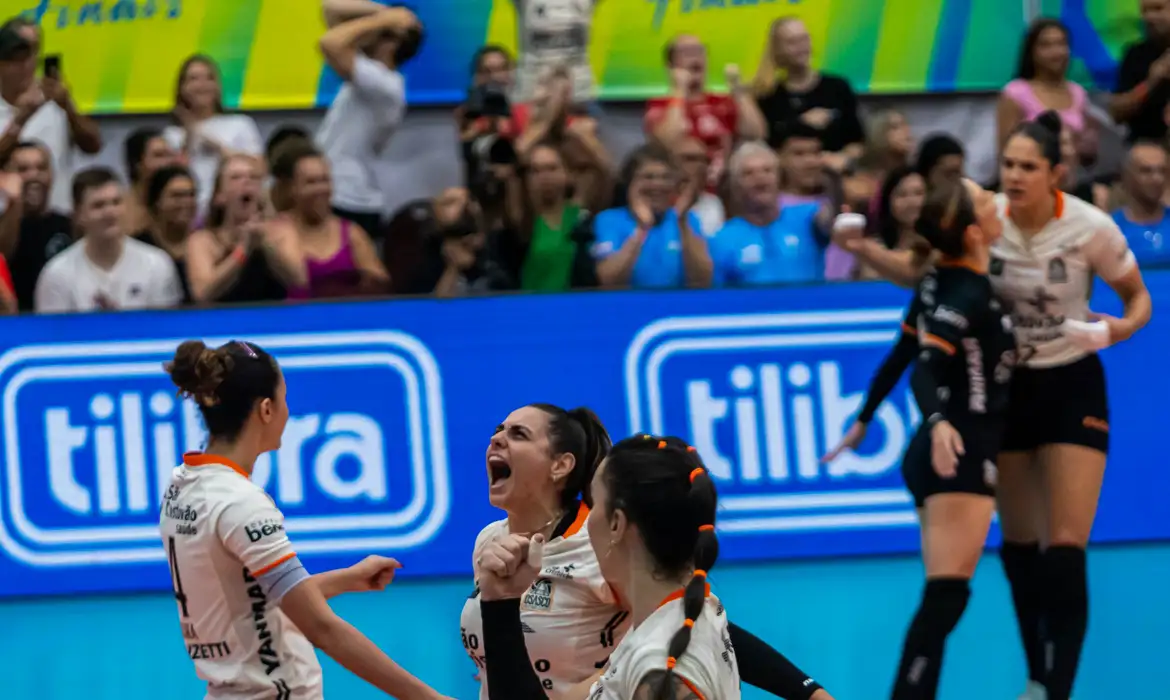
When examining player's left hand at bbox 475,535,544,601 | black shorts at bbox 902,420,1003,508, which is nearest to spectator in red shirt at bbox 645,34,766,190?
black shorts at bbox 902,420,1003,508

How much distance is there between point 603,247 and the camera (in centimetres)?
840

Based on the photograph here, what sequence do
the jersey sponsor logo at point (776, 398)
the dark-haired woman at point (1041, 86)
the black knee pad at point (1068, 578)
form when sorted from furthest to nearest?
the dark-haired woman at point (1041, 86) → the jersey sponsor logo at point (776, 398) → the black knee pad at point (1068, 578)

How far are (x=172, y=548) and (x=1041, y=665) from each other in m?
3.43

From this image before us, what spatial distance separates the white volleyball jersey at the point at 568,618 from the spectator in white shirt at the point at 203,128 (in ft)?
17.1

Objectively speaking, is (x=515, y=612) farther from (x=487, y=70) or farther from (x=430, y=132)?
(x=430, y=132)

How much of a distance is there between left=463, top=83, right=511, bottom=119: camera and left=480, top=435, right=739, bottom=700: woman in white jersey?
5569 millimetres

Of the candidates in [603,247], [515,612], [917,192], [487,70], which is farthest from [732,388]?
[515,612]

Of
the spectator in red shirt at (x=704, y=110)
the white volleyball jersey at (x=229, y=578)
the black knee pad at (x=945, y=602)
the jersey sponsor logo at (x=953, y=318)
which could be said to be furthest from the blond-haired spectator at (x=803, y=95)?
the white volleyball jersey at (x=229, y=578)

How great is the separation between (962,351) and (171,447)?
137 inches

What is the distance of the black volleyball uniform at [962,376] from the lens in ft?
19.8

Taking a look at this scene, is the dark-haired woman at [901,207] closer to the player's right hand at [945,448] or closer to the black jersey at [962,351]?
the black jersey at [962,351]

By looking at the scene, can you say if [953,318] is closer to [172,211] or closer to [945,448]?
[945,448]

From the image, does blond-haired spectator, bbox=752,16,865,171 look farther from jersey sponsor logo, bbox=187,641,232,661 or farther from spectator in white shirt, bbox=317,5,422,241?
jersey sponsor logo, bbox=187,641,232,661

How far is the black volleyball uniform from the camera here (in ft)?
19.8
